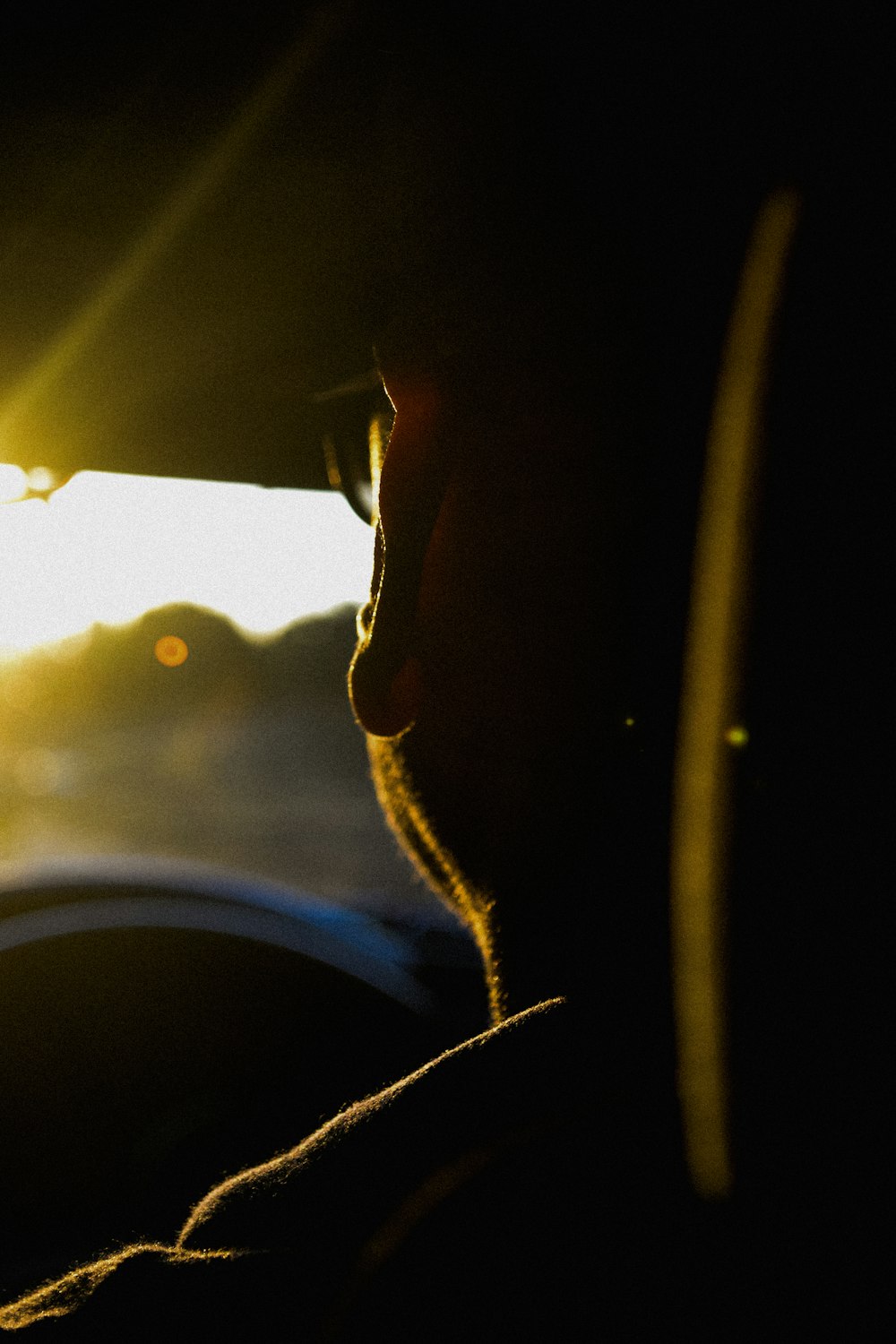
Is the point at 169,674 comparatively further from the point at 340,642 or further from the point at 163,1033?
the point at 163,1033

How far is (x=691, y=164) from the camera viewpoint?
37.3 inches

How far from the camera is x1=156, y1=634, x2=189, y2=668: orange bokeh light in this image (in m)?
46.8

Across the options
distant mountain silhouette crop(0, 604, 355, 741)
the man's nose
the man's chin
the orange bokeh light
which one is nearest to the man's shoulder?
the man's chin

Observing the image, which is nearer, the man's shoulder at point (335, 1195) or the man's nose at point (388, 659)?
the man's shoulder at point (335, 1195)

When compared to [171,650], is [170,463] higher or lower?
lower

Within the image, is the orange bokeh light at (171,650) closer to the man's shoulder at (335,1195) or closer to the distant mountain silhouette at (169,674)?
the distant mountain silhouette at (169,674)

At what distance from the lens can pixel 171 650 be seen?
47.0 m

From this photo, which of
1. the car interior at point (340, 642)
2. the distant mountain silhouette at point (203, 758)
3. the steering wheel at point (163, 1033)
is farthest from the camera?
the distant mountain silhouette at point (203, 758)

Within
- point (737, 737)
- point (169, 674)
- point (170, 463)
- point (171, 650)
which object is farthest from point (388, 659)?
point (169, 674)

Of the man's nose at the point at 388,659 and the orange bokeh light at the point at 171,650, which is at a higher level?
the orange bokeh light at the point at 171,650

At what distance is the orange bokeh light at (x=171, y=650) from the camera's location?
4678 centimetres

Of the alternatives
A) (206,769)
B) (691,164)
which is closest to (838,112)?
(691,164)

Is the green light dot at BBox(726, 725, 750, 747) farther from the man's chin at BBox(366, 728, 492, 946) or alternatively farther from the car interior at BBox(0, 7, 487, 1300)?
the car interior at BBox(0, 7, 487, 1300)

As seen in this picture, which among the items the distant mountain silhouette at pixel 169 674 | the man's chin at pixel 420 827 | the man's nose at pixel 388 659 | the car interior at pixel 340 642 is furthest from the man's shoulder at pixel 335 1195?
the distant mountain silhouette at pixel 169 674
